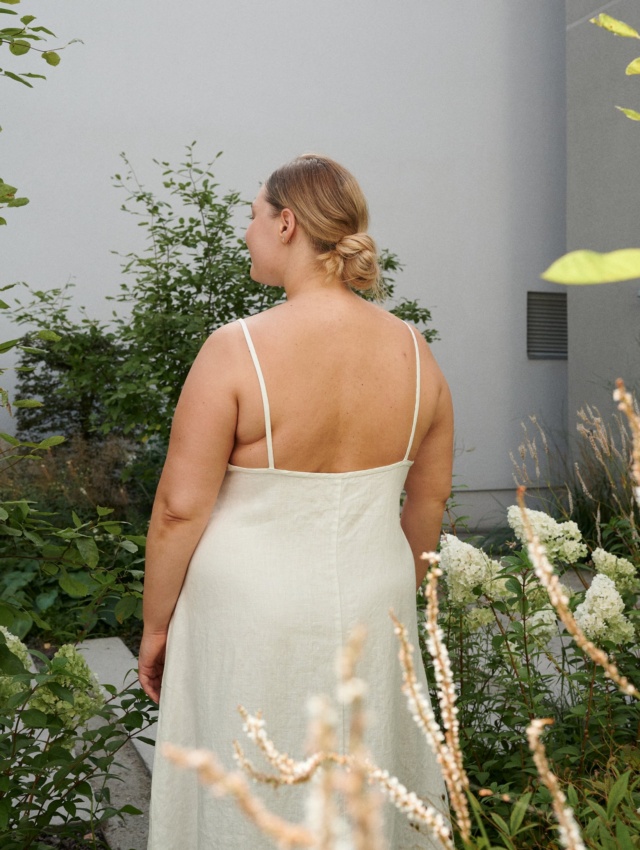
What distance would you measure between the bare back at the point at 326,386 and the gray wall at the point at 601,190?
21.7 feet

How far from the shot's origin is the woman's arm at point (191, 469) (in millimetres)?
1835

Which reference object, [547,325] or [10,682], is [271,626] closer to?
[10,682]

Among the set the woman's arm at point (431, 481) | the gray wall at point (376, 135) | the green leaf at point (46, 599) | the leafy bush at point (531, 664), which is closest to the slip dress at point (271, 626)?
the woman's arm at point (431, 481)

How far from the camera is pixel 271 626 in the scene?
1.89 m

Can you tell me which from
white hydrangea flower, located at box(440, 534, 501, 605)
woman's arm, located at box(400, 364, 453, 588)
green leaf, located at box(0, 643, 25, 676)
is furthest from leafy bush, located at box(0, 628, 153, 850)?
white hydrangea flower, located at box(440, 534, 501, 605)

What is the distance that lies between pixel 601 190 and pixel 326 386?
7616 mm

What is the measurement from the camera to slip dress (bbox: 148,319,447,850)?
1896mm

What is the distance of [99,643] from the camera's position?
5.53m

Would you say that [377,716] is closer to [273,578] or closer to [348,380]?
[273,578]

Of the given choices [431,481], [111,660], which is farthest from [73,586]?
[111,660]

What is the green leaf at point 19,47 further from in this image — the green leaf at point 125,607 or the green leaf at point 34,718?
the green leaf at point 34,718

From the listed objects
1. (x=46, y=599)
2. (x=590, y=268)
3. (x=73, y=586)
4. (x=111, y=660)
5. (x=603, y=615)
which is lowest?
(x=111, y=660)

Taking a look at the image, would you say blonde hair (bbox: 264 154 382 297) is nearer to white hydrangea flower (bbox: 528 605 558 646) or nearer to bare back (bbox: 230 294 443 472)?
bare back (bbox: 230 294 443 472)

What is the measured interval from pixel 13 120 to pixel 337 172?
683cm
